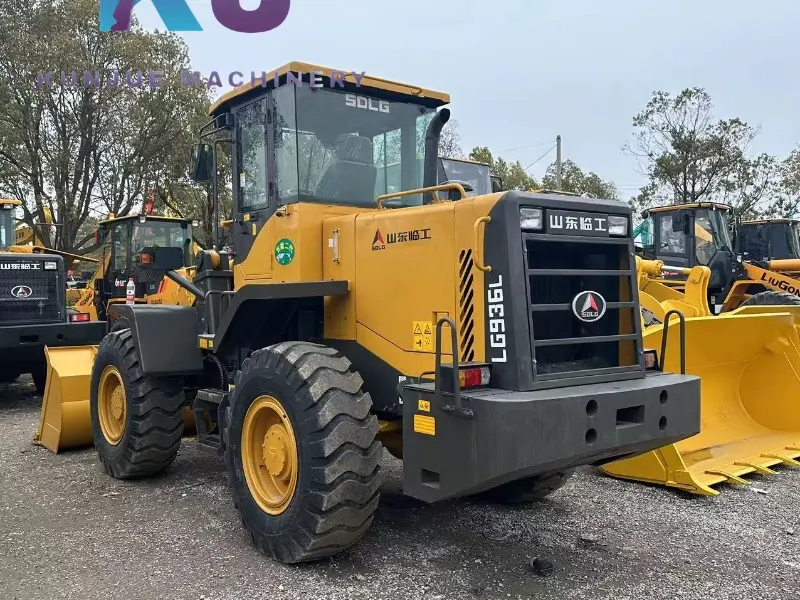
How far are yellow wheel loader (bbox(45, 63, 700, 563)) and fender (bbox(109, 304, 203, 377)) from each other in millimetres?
16

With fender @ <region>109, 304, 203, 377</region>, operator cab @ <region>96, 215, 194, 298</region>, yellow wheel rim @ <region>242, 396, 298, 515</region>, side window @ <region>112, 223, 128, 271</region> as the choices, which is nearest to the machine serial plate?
yellow wheel rim @ <region>242, 396, 298, 515</region>

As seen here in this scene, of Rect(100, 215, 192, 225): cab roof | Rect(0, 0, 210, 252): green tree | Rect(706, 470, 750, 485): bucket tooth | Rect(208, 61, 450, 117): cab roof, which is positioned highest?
Rect(0, 0, 210, 252): green tree

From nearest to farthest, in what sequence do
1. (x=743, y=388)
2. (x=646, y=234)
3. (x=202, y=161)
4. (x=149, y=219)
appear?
(x=202, y=161), (x=743, y=388), (x=149, y=219), (x=646, y=234)

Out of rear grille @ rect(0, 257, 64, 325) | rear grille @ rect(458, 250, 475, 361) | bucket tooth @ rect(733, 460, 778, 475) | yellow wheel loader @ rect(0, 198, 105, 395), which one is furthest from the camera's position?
rear grille @ rect(0, 257, 64, 325)

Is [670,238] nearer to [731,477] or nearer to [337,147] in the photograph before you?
[731,477]

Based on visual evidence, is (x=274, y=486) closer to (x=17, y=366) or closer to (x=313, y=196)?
(x=313, y=196)

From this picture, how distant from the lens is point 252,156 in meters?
5.24

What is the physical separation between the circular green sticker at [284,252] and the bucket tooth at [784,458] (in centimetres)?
439

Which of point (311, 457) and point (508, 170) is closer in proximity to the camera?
point (311, 457)

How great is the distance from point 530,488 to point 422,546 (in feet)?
3.43

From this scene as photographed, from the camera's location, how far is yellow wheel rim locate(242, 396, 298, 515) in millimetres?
4125

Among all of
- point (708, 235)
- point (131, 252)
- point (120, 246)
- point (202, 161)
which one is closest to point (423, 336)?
point (202, 161)

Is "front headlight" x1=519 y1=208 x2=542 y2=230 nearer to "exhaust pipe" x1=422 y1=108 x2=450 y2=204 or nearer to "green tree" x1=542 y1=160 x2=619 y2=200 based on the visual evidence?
"exhaust pipe" x1=422 y1=108 x2=450 y2=204

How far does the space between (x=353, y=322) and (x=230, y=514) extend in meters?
1.66
